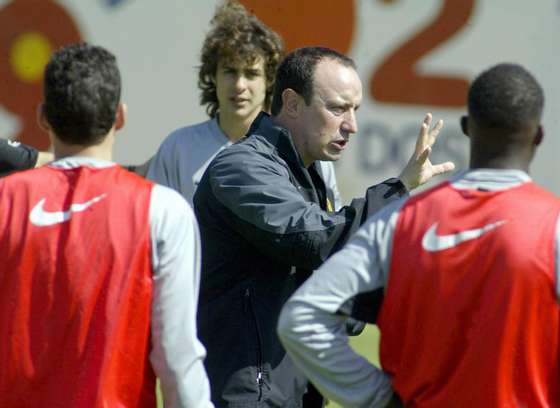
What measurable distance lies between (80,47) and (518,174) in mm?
1036

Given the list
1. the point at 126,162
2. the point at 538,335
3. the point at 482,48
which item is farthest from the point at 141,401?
the point at 482,48

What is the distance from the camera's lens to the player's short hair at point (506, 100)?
2871 mm

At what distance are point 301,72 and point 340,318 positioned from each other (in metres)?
1.22

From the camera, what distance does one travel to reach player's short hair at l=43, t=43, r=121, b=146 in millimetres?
3010

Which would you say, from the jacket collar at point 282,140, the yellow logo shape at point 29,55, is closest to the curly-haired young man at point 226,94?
the jacket collar at point 282,140

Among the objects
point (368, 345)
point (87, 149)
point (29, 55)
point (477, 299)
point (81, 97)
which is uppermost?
point (81, 97)

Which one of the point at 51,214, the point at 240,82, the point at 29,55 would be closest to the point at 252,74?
the point at 240,82

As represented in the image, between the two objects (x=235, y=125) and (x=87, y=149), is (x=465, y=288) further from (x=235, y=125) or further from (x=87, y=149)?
(x=235, y=125)

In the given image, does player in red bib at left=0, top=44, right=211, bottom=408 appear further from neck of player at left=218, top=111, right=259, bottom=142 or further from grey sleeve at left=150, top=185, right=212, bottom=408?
neck of player at left=218, top=111, right=259, bottom=142

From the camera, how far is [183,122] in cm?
786

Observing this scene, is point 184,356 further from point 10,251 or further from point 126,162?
point 126,162

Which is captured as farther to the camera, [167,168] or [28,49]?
[28,49]

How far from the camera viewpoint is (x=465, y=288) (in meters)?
2.79

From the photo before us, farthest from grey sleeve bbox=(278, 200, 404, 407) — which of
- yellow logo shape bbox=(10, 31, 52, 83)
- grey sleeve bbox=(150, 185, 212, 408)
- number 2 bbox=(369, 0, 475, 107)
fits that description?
number 2 bbox=(369, 0, 475, 107)
